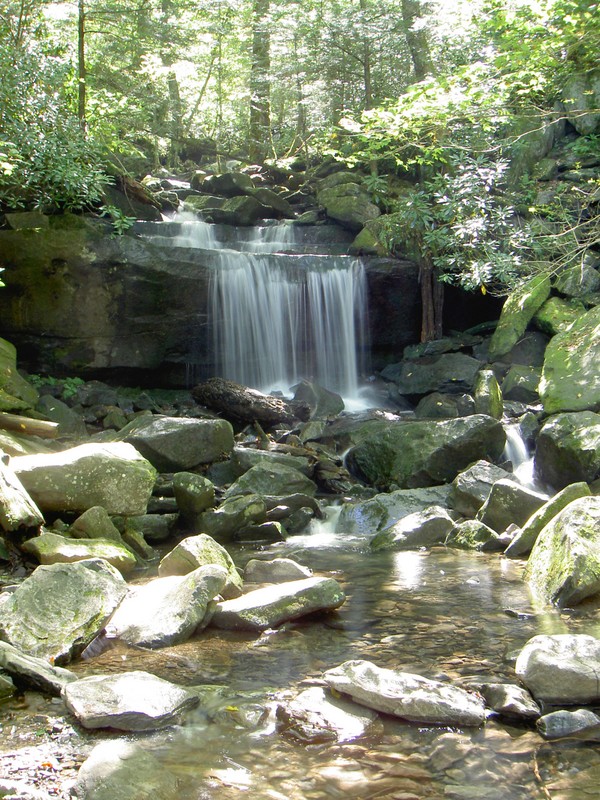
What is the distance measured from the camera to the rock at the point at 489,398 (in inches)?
444

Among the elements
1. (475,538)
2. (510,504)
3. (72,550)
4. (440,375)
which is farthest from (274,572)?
(440,375)

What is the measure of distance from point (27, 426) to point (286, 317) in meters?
6.57

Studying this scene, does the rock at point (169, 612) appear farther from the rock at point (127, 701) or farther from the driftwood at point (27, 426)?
the driftwood at point (27, 426)

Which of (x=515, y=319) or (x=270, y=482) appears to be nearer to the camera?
(x=270, y=482)

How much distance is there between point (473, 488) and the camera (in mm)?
8211

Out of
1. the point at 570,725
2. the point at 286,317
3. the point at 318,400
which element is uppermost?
the point at 286,317

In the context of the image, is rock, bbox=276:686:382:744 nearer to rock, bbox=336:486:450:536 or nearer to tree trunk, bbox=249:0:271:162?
rock, bbox=336:486:450:536

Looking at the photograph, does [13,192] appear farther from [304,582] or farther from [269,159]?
[269,159]

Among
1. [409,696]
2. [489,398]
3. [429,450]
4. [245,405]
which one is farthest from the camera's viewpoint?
[245,405]

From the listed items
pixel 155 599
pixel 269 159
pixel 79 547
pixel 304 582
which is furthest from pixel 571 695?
pixel 269 159

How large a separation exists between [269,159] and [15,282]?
40.7ft

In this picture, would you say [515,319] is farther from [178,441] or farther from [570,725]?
[570,725]

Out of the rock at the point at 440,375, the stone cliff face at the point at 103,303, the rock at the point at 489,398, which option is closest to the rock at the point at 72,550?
the rock at the point at 489,398

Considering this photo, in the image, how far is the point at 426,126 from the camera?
9.30 m
